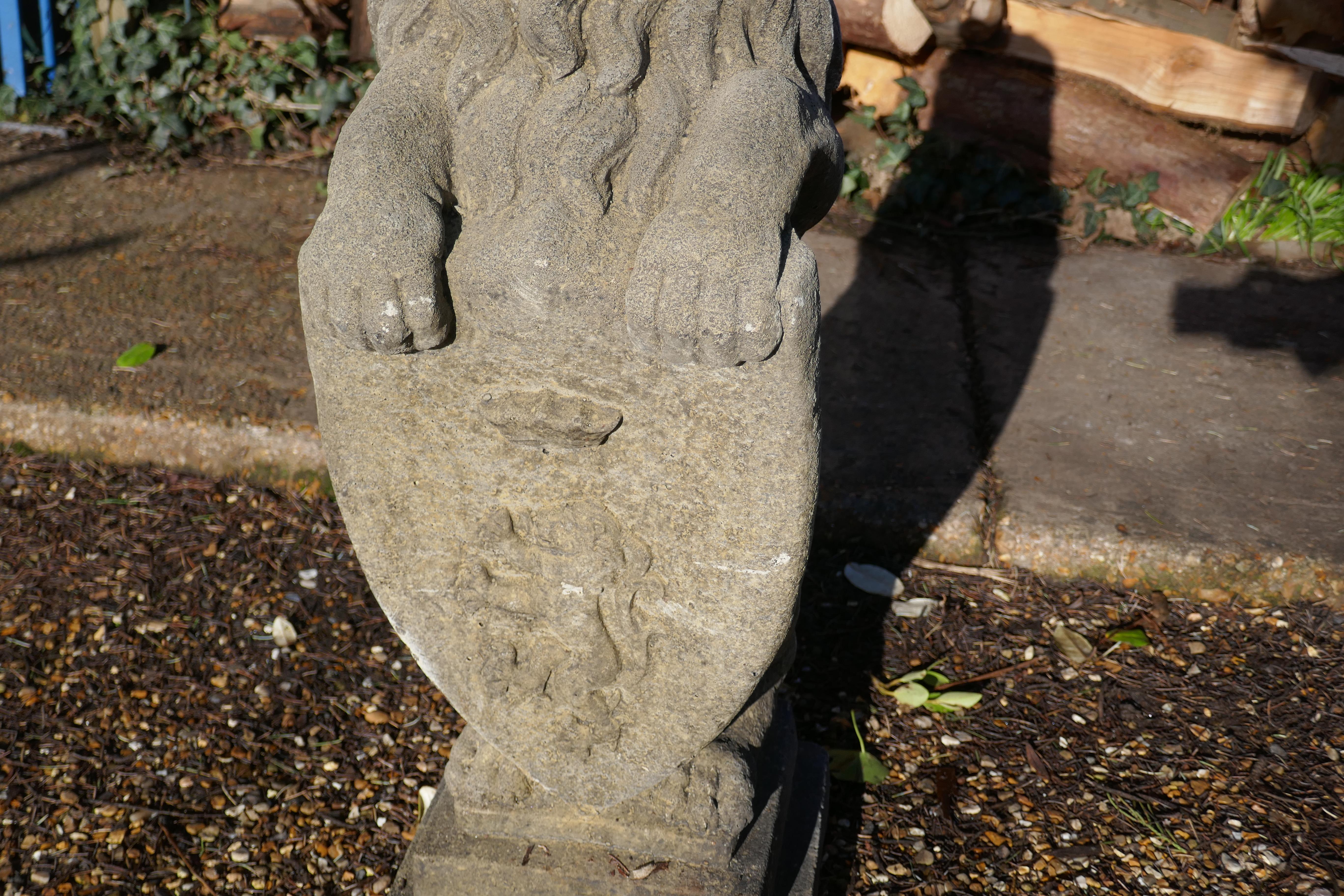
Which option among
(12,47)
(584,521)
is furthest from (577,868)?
(12,47)

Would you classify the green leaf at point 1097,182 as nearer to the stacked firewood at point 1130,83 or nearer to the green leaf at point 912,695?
the stacked firewood at point 1130,83

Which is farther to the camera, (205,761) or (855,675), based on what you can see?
(855,675)

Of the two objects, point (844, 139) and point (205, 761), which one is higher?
point (844, 139)

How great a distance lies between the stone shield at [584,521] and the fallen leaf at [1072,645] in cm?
135

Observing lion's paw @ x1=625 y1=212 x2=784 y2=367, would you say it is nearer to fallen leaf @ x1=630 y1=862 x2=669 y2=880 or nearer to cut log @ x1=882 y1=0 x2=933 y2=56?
fallen leaf @ x1=630 y1=862 x2=669 y2=880

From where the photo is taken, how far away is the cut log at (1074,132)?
14.7 feet

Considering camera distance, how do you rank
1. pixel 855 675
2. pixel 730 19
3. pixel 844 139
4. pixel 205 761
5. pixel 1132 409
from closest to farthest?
pixel 730 19 → pixel 205 761 → pixel 855 675 → pixel 1132 409 → pixel 844 139

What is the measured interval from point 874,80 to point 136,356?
3313mm

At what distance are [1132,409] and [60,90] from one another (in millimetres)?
5148

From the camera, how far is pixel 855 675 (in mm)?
2592

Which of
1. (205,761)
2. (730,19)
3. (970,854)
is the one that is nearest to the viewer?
(730,19)

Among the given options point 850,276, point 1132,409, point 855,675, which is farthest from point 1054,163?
point 855,675

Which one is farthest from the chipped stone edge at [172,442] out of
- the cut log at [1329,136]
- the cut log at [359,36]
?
the cut log at [1329,136]

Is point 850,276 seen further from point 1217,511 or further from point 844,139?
point 1217,511
